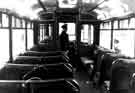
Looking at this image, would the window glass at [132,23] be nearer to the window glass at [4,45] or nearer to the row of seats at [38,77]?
the row of seats at [38,77]

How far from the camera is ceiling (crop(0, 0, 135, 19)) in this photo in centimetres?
484

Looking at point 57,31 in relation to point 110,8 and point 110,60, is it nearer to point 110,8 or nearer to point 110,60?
point 110,8

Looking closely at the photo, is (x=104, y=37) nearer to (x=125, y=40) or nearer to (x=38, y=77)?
(x=125, y=40)

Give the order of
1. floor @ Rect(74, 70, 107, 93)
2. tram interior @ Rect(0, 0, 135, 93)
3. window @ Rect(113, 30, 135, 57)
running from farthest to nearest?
floor @ Rect(74, 70, 107, 93) → window @ Rect(113, 30, 135, 57) → tram interior @ Rect(0, 0, 135, 93)

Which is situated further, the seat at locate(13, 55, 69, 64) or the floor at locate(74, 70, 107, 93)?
the floor at locate(74, 70, 107, 93)

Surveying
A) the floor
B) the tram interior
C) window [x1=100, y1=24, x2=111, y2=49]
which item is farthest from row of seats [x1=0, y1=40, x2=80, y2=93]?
window [x1=100, y1=24, x2=111, y2=49]

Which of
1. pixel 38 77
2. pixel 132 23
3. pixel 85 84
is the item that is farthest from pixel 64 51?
pixel 38 77

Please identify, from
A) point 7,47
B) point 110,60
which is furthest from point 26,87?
point 110,60

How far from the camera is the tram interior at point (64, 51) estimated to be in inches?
125

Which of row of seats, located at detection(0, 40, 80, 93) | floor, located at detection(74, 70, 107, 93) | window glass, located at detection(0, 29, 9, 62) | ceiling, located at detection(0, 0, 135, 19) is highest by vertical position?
ceiling, located at detection(0, 0, 135, 19)

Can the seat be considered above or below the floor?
above

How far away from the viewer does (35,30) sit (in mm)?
7168

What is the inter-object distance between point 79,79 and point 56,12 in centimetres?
237

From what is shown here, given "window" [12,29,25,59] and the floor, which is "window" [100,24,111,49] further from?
"window" [12,29,25,59]
